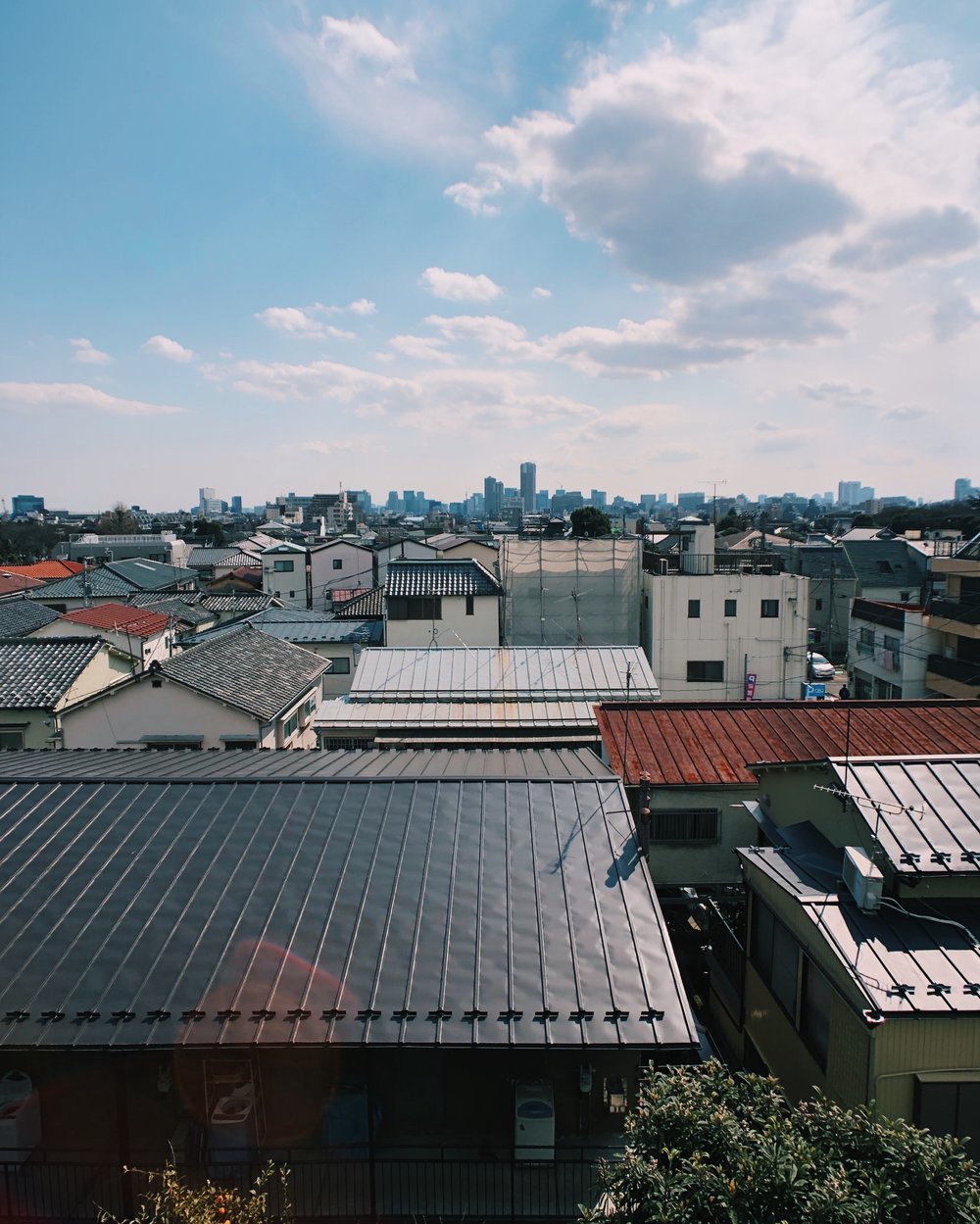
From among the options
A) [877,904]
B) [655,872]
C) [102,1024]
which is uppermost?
[877,904]

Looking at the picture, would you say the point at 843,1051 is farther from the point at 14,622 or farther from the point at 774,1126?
the point at 14,622

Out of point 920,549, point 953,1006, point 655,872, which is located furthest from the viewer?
point 920,549

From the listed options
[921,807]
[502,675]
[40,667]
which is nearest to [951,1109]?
[921,807]

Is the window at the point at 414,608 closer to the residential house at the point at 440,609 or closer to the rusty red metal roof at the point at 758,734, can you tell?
the residential house at the point at 440,609

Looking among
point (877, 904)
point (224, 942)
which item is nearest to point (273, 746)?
point (224, 942)

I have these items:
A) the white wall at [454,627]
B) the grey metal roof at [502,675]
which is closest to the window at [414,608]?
the white wall at [454,627]

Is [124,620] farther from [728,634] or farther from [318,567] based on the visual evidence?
[318,567]
